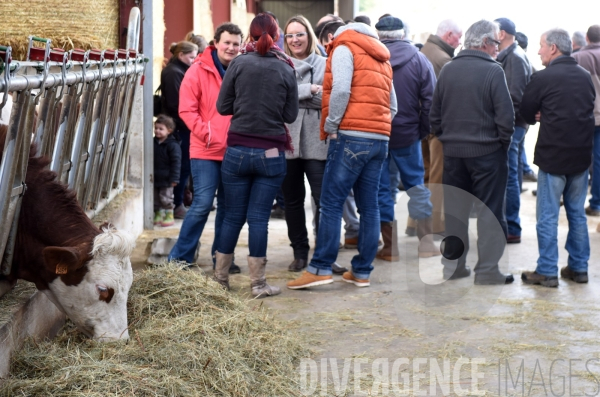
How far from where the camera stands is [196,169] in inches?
237

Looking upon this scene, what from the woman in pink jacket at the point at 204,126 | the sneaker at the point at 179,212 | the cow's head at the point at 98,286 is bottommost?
the sneaker at the point at 179,212

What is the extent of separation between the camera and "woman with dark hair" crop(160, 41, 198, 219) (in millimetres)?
8305

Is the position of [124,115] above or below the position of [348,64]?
below

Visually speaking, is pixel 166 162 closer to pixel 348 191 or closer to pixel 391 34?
pixel 391 34

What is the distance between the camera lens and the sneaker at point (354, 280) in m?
6.06

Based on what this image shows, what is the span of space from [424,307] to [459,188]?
1.15m

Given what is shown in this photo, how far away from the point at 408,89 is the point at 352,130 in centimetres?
139

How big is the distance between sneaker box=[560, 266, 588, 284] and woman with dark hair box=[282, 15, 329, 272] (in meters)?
2.05

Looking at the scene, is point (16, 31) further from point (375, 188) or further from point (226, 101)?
point (375, 188)

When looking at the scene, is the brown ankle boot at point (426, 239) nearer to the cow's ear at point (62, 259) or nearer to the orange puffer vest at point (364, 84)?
the orange puffer vest at point (364, 84)

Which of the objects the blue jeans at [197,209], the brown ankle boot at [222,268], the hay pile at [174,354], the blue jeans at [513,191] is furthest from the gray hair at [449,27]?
the hay pile at [174,354]

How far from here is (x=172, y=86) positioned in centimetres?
833

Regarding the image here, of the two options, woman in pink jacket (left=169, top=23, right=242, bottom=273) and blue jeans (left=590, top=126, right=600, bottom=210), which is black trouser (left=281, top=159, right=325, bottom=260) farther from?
blue jeans (left=590, top=126, right=600, bottom=210)

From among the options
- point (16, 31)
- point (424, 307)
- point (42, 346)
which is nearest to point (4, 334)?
point (42, 346)
